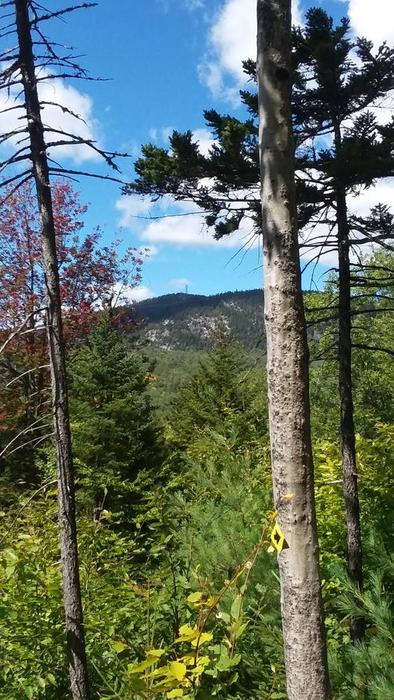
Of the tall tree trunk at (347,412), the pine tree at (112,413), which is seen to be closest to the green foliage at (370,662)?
the tall tree trunk at (347,412)

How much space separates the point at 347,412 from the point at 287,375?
4.12 metres

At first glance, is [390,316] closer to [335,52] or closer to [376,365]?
[376,365]

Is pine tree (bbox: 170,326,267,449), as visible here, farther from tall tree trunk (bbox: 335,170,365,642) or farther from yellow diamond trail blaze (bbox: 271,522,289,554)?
yellow diamond trail blaze (bbox: 271,522,289,554)

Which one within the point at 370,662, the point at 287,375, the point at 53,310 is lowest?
the point at 370,662

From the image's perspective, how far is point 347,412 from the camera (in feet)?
20.5

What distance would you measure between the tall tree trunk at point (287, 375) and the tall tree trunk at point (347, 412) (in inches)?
142

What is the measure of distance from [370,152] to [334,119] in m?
0.95

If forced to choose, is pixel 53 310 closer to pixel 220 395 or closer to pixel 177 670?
pixel 177 670

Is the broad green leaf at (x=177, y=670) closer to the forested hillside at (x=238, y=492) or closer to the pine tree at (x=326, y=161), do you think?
the forested hillside at (x=238, y=492)

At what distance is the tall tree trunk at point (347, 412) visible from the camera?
5.86 metres

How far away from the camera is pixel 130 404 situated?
38.5ft

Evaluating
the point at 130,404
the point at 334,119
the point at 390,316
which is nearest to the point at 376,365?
the point at 390,316

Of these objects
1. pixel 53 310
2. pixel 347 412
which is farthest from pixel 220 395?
pixel 53 310

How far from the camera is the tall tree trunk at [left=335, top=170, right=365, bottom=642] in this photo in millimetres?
5855
